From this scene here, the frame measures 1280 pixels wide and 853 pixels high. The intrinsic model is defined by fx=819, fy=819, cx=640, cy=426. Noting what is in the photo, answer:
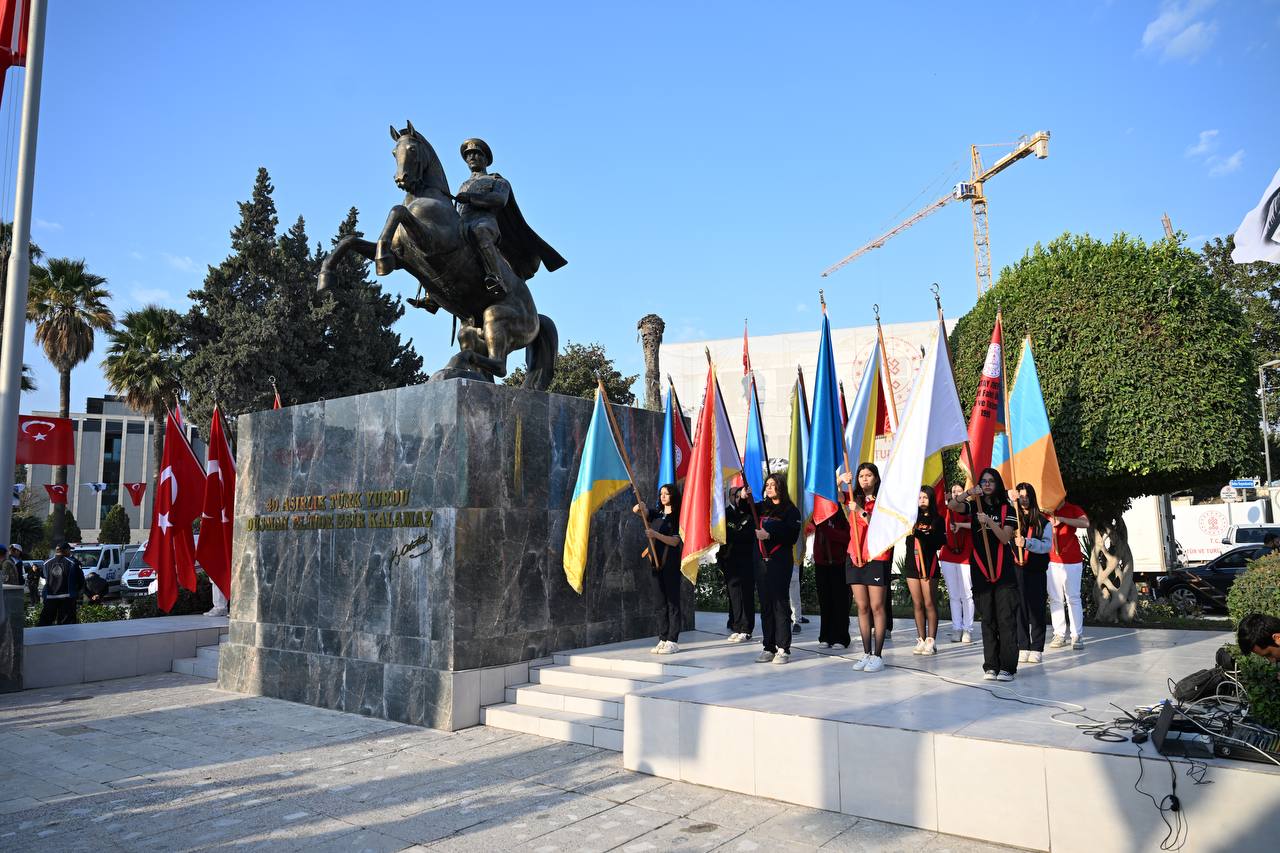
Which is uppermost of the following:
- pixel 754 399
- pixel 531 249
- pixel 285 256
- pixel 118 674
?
pixel 285 256

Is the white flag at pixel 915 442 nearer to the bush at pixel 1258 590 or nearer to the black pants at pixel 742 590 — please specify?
the bush at pixel 1258 590

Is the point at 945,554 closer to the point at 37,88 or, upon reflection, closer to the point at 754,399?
the point at 754,399

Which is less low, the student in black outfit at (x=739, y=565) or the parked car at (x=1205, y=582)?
the student in black outfit at (x=739, y=565)

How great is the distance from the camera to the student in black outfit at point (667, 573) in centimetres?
902

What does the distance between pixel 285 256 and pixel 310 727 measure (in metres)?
24.7

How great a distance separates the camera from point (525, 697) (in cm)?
827

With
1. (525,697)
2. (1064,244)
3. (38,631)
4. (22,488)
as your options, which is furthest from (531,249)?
(22,488)

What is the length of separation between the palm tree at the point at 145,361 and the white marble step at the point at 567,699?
87.2 ft

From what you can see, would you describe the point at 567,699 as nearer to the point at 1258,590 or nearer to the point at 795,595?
the point at 795,595

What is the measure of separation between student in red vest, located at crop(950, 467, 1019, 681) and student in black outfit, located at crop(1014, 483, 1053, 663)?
1.07 meters

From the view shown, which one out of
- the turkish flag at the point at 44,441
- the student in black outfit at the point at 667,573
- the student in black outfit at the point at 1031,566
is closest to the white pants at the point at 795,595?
the student in black outfit at the point at 667,573

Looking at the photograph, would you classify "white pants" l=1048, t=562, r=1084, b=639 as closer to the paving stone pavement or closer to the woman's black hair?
the woman's black hair

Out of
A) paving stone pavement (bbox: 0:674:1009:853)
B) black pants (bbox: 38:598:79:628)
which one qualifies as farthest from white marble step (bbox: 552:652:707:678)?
black pants (bbox: 38:598:79:628)

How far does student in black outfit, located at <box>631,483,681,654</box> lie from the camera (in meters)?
9.02
